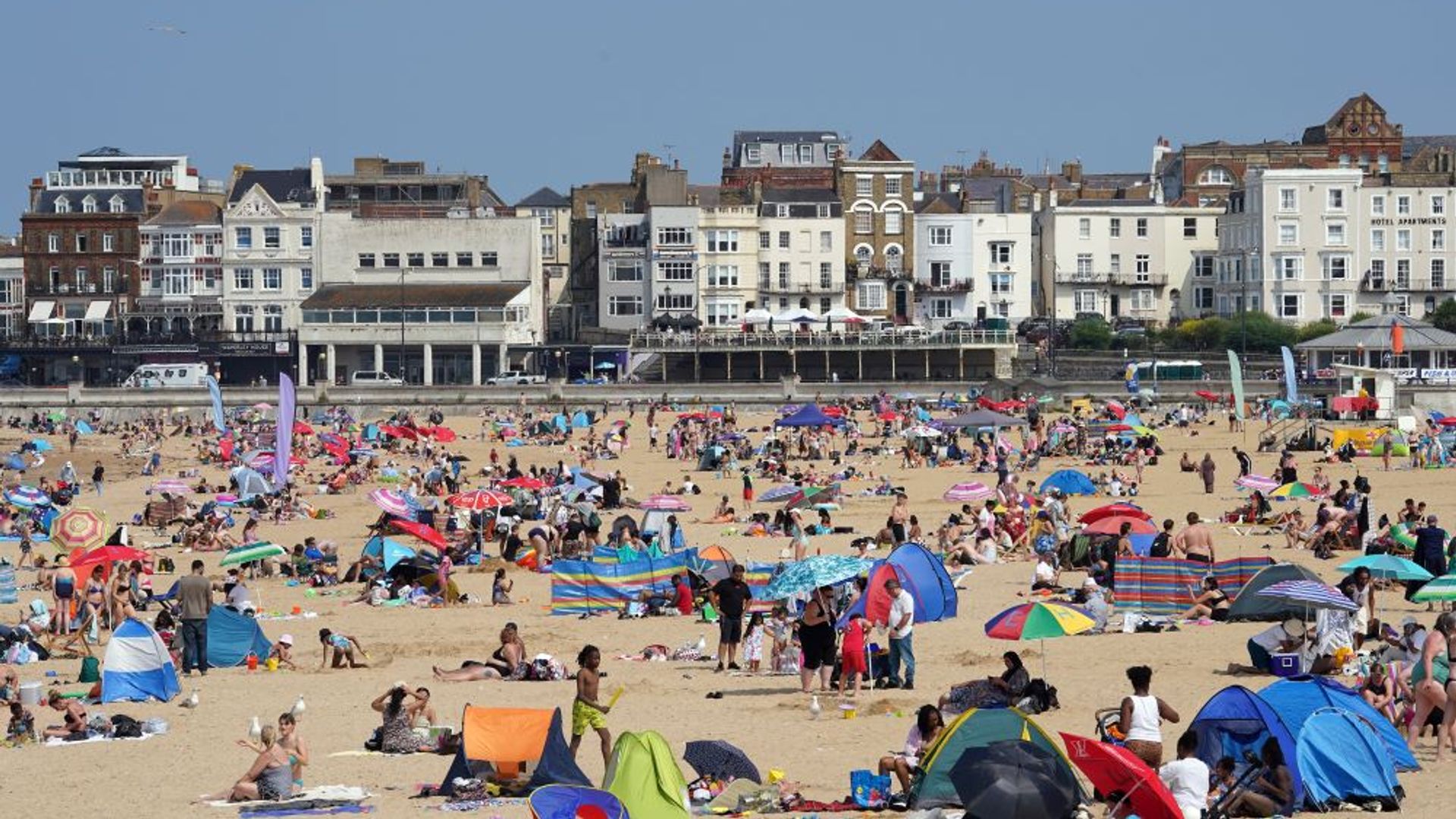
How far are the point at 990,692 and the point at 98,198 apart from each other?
67506mm

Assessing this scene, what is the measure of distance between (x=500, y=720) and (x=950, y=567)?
11474 millimetres

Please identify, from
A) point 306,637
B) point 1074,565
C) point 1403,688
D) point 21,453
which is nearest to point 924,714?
point 1403,688

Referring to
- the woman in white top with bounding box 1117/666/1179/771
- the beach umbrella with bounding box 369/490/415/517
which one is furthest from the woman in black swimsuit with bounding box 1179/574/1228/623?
the beach umbrella with bounding box 369/490/415/517

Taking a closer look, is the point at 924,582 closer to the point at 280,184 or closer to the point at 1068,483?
the point at 1068,483

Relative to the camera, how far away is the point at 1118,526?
23.1 m

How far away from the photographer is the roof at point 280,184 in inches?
2867

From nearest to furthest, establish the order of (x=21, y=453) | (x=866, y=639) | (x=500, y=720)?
(x=500, y=720)
(x=866, y=639)
(x=21, y=453)

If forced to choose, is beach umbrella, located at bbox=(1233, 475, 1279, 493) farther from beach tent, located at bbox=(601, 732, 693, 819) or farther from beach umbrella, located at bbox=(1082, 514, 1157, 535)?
beach tent, located at bbox=(601, 732, 693, 819)

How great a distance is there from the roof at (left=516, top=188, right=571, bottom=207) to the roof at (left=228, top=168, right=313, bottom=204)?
10944mm

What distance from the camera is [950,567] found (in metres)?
24.0

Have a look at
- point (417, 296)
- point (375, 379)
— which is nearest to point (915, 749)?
point (375, 379)

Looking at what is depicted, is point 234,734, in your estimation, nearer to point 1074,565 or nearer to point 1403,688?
point 1403,688

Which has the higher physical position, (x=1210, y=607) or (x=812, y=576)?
(x=812, y=576)

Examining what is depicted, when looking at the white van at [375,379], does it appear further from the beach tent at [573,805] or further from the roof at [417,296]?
the beach tent at [573,805]
